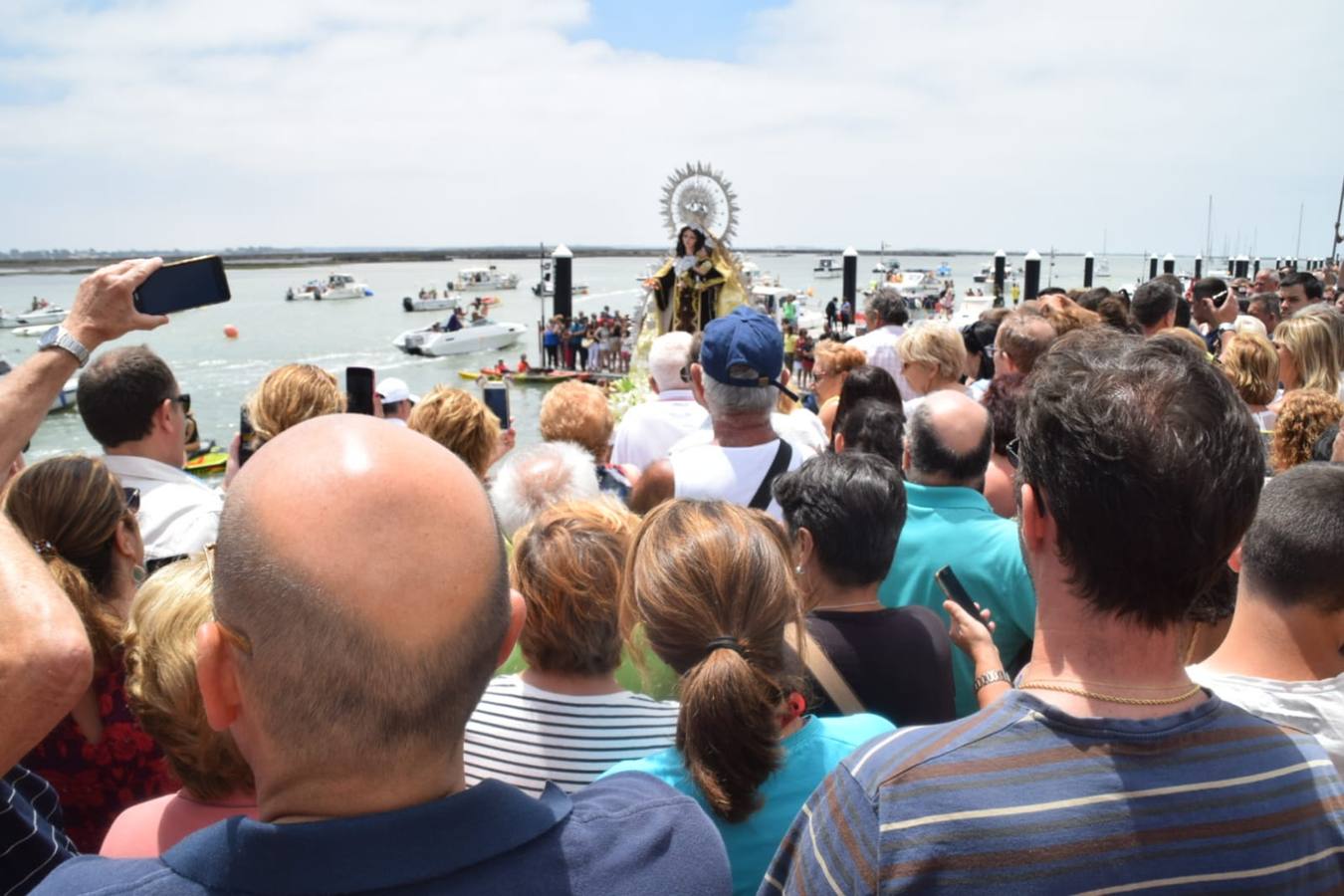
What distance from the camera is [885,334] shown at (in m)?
6.86

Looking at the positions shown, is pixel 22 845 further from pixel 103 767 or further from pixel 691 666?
pixel 691 666

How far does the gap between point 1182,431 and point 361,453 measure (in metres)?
1.10

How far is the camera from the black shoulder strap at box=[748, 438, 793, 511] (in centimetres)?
359

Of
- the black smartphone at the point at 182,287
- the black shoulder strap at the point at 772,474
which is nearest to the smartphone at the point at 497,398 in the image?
the black shoulder strap at the point at 772,474

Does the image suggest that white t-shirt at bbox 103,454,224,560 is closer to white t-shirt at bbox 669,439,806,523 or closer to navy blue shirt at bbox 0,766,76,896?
white t-shirt at bbox 669,439,806,523

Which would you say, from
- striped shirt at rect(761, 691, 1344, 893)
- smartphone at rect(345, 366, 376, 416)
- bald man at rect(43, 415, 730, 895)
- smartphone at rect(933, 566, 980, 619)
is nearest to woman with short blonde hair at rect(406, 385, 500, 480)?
smartphone at rect(345, 366, 376, 416)

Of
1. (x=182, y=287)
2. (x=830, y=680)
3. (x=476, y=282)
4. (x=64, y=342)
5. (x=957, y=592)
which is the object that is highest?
(x=182, y=287)

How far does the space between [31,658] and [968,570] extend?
97.8 inches

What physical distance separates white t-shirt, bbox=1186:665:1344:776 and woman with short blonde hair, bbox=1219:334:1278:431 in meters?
2.93

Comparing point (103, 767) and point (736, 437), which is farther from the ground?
point (736, 437)

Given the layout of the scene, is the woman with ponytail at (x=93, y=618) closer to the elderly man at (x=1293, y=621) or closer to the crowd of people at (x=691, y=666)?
the crowd of people at (x=691, y=666)

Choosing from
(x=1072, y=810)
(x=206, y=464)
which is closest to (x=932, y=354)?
(x=1072, y=810)

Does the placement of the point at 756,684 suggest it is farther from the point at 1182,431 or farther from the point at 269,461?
the point at 269,461

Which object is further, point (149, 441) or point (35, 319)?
point (35, 319)
